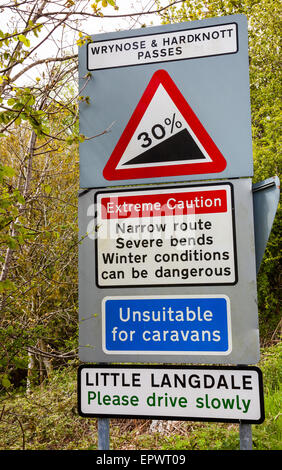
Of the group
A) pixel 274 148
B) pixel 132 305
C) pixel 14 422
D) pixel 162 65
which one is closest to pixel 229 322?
pixel 132 305

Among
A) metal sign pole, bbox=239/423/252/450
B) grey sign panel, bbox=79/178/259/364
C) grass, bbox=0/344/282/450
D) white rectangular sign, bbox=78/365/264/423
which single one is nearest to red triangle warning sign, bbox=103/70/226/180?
grey sign panel, bbox=79/178/259/364

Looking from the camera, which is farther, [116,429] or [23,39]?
[116,429]

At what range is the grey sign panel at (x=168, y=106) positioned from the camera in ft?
6.79

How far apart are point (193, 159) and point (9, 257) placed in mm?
1699

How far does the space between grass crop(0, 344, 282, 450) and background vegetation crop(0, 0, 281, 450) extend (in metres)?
0.01

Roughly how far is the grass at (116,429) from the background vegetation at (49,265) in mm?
14

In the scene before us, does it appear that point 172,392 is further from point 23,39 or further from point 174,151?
point 23,39

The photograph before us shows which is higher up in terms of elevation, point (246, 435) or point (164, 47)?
point (164, 47)

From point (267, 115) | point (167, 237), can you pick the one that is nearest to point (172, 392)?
point (167, 237)

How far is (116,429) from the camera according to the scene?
5.30 metres

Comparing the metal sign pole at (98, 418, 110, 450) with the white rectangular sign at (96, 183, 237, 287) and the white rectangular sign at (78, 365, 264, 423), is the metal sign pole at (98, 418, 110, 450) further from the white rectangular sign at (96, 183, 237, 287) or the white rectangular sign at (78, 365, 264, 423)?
the white rectangular sign at (96, 183, 237, 287)

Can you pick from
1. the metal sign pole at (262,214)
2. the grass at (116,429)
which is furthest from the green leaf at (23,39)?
the grass at (116,429)

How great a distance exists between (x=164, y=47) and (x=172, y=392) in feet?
5.80

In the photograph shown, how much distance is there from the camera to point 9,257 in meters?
3.09
